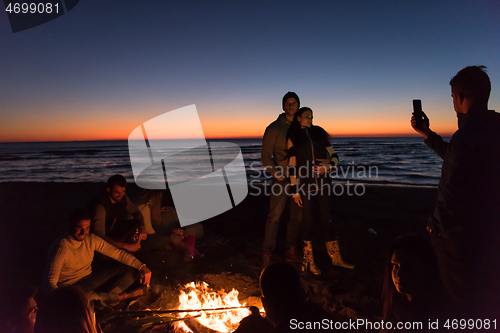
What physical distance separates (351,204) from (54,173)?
776 inches

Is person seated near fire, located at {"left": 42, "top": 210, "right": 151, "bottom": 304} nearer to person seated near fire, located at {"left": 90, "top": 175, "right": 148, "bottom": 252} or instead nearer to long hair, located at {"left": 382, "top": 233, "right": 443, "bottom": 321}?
person seated near fire, located at {"left": 90, "top": 175, "right": 148, "bottom": 252}

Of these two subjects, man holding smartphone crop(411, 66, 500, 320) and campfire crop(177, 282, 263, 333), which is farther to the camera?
campfire crop(177, 282, 263, 333)

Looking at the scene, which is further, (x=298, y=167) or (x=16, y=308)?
(x=298, y=167)

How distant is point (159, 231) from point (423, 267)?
3996 mm

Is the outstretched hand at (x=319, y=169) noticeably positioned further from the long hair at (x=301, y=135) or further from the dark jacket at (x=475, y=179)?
the dark jacket at (x=475, y=179)

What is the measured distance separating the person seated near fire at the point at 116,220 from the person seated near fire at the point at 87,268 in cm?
30

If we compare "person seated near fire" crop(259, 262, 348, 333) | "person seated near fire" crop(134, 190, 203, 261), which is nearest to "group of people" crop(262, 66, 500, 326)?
"person seated near fire" crop(259, 262, 348, 333)

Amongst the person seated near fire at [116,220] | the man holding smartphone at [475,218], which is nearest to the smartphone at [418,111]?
the man holding smartphone at [475,218]

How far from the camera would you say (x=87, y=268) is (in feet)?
10.0

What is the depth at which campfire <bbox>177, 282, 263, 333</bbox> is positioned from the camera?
2.74 meters

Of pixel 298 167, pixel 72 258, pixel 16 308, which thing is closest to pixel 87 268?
pixel 72 258

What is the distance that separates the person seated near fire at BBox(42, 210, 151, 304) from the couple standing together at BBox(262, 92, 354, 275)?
1838mm

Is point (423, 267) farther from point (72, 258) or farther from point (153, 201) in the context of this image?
point (153, 201)

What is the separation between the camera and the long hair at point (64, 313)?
143cm
